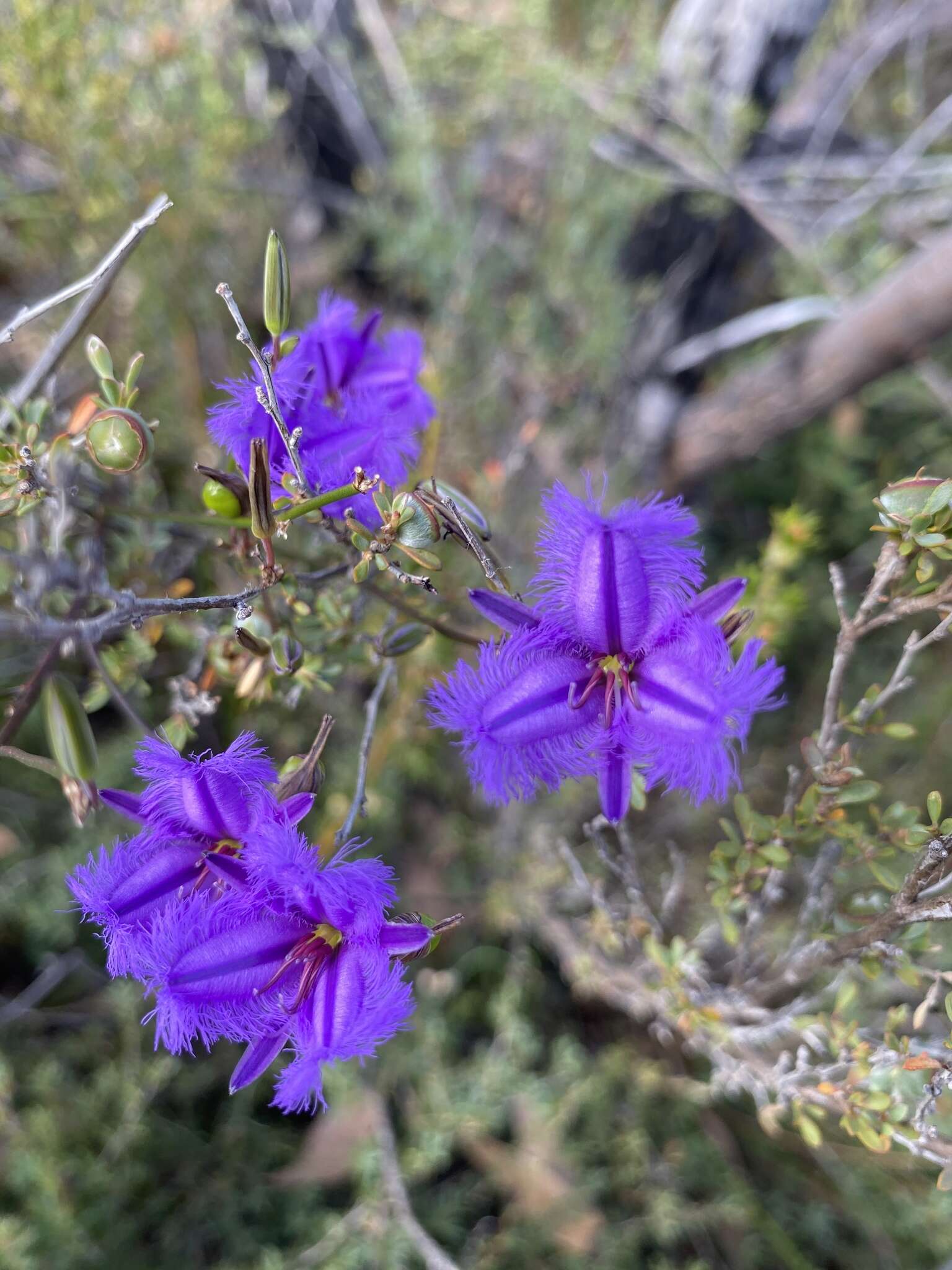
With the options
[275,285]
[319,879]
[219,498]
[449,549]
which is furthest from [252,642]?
[449,549]

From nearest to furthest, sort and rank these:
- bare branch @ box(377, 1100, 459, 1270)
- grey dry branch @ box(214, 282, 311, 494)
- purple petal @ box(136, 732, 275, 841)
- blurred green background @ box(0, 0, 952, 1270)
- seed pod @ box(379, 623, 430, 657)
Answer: grey dry branch @ box(214, 282, 311, 494) → purple petal @ box(136, 732, 275, 841) → seed pod @ box(379, 623, 430, 657) → bare branch @ box(377, 1100, 459, 1270) → blurred green background @ box(0, 0, 952, 1270)

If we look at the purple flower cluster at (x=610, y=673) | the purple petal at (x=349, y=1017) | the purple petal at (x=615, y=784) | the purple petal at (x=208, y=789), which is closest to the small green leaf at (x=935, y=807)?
the purple flower cluster at (x=610, y=673)

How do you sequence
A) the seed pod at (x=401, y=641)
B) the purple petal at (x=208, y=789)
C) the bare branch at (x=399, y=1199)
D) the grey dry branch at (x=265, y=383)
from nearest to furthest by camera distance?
the grey dry branch at (x=265, y=383) → the purple petal at (x=208, y=789) → the seed pod at (x=401, y=641) → the bare branch at (x=399, y=1199)

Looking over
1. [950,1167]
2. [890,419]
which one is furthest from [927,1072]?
[890,419]

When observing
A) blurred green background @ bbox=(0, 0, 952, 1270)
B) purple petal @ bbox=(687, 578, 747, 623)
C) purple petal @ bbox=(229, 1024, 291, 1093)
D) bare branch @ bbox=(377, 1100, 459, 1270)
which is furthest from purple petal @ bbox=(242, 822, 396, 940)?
bare branch @ bbox=(377, 1100, 459, 1270)

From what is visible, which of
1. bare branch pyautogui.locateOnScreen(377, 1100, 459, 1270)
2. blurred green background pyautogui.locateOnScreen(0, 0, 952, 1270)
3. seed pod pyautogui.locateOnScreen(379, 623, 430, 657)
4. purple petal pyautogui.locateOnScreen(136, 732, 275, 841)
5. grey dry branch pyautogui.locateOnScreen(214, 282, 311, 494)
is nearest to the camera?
grey dry branch pyautogui.locateOnScreen(214, 282, 311, 494)

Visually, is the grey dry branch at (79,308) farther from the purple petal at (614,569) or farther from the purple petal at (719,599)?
A: the purple petal at (719,599)

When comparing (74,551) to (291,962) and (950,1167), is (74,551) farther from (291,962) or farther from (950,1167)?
(950,1167)

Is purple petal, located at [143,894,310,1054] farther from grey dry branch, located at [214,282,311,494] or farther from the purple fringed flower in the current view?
grey dry branch, located at [214,282,311,494]
